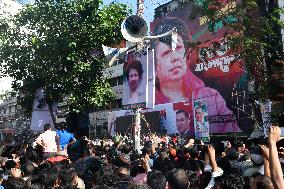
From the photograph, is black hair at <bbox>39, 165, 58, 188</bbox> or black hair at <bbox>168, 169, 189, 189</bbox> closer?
black hair at <bbox>168, 169, 189, 189</bbox>

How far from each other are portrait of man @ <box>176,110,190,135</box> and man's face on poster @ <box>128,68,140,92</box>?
1983 cm

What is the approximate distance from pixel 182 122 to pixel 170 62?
573 centimetres

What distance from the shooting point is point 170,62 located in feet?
110

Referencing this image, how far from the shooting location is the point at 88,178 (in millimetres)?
6262

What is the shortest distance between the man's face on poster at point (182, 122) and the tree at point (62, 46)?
19.1m

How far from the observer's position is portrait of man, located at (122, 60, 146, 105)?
10620mm

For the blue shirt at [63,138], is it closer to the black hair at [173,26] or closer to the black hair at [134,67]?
the black hair at [134,67]

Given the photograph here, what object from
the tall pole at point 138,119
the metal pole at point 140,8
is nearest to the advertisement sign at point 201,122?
the tall pole at point 138,119

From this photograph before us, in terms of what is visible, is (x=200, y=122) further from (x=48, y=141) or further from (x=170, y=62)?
(x=170, y=62)

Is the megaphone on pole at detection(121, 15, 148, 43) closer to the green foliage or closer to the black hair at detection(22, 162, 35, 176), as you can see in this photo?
the green foliage

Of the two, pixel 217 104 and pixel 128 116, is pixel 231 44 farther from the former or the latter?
pixel 128 116

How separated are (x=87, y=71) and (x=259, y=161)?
309 inches

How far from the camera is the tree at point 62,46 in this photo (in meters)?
11.8

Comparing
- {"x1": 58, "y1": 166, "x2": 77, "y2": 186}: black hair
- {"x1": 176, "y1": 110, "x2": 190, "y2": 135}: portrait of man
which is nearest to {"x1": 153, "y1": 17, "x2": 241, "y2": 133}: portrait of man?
{"x1": 176, "y1": 110, "x2": 190, "y2": 135}: portrait of man
